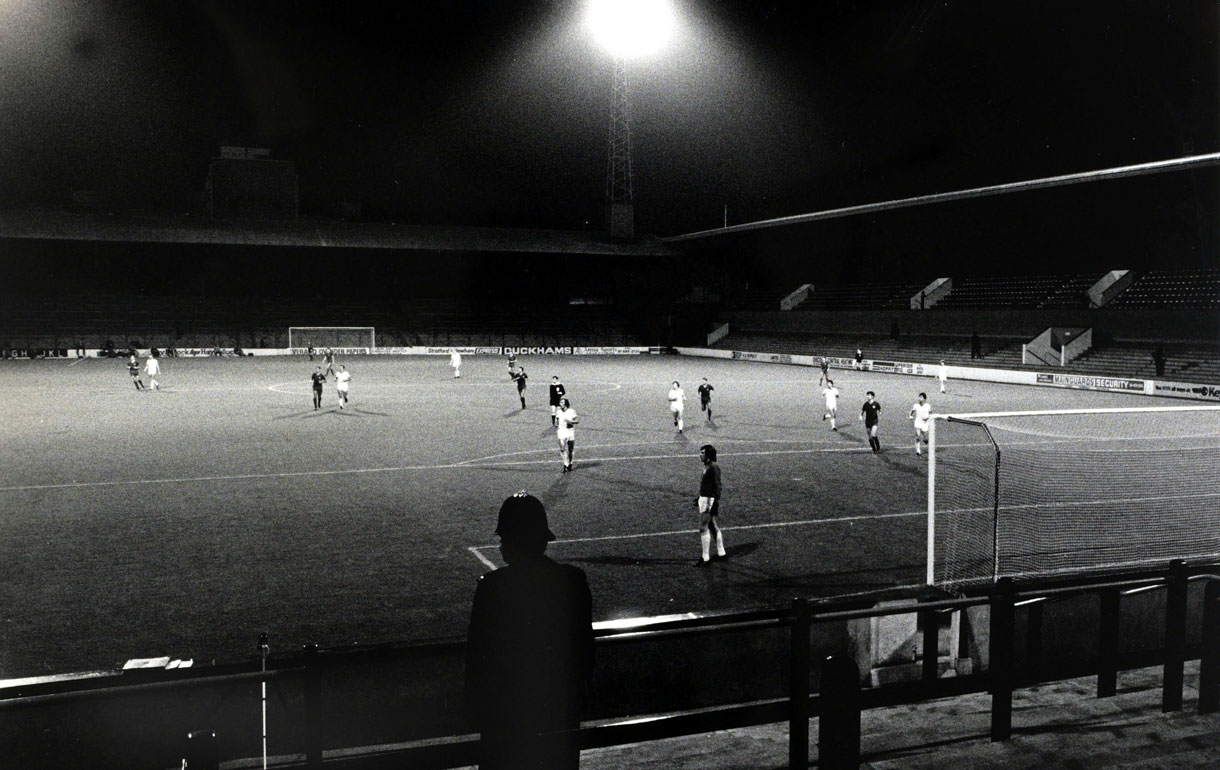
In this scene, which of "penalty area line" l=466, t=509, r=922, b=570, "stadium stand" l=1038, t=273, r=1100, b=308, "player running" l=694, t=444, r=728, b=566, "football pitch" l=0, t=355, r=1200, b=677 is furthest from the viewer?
"stadium stand" l=1038, t=273, r=1100, b=308

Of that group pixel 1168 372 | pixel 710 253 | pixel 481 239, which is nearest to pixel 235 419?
pixel 1168 372

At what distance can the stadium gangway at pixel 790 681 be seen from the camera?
381cm

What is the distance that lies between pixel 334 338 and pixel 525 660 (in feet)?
213

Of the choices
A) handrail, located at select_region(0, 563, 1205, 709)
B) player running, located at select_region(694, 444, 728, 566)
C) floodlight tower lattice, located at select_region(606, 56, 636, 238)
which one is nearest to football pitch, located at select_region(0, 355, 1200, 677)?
player running, located at select_region(694, 444, 728, 566)

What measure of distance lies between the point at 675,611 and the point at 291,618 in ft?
14.0

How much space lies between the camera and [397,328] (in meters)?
67.4

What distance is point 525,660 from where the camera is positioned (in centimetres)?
365

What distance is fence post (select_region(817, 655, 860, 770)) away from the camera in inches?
175

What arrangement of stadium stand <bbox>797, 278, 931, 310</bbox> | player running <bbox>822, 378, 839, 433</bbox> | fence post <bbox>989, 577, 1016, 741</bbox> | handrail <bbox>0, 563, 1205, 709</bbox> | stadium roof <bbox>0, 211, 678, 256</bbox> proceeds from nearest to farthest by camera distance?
handrail <bbox>0, 563, 1205, 709</bbox>, fence post <bbox>989, 577, 1016, 741</bbox>, player running <bbox>822, 378, 839, 433</bbox>, stadium roof <bbox>0, 211, 678, 256</bbox>, stadium stand <bbox>797, 278, 931, 310</bbox>

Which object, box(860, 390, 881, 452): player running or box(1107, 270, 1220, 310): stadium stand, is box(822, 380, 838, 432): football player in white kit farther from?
box(1107, 270, 1220, 310): stadium stand

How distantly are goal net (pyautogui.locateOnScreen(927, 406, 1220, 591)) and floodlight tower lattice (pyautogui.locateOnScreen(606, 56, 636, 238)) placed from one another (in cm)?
4465

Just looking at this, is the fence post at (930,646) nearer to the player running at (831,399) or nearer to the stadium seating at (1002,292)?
the player running at (831,399)

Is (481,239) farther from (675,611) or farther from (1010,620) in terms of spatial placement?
(1010,620)

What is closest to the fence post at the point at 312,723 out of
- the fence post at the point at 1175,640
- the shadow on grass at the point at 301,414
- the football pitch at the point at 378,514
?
the fence post at the point at 1175,640
